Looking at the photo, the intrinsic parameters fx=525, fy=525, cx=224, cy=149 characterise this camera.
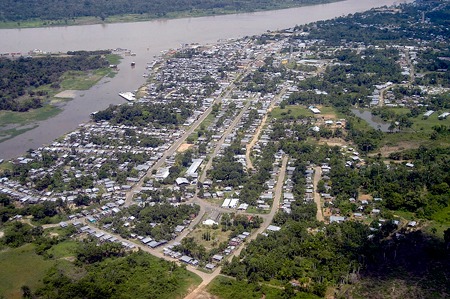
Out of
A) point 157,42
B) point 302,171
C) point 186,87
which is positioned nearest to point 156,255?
point 302,171

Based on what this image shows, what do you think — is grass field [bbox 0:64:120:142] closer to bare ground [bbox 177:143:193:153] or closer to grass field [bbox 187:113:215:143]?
grass field [bbox 187:113:215:143]

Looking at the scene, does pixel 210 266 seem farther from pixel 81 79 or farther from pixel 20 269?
pixel 81 79

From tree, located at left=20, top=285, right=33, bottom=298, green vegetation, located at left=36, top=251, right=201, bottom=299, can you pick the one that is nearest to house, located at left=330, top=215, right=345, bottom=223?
green vegetation, located at left=36, top=251, right=201, bottom=299

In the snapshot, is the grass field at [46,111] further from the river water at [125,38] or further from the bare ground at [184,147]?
the bare ground at [184,147]

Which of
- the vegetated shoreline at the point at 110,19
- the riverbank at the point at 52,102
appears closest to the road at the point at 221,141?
the riverbank at the point at 52,102

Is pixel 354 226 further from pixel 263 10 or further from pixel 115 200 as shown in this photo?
pixel 263 10
